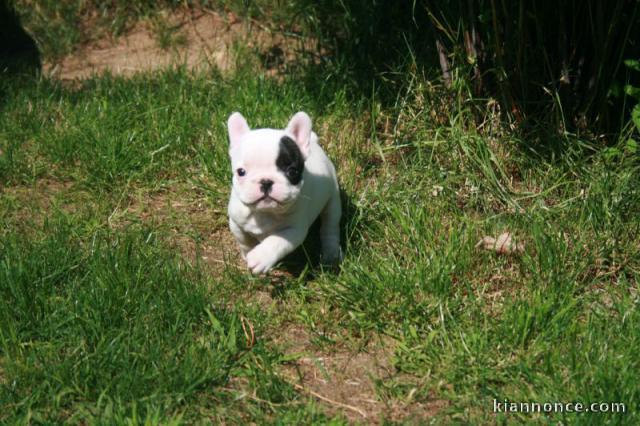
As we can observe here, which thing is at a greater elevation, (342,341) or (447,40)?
(447,40)

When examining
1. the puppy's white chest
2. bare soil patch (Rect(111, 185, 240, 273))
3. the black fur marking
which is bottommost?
bare soil patch (Rect(111, 185, 240, 273))

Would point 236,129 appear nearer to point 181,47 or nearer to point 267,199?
point 267,199

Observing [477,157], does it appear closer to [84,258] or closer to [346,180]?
[346,180]

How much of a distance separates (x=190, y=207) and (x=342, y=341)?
148cm

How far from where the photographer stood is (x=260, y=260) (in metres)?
3.57

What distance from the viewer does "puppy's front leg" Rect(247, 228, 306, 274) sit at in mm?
3578

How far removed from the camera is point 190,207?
467 cm

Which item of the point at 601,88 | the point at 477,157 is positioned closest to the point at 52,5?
the point at 477,157

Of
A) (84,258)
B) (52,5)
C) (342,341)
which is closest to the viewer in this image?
(342,341)

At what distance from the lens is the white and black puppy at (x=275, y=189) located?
11.5 feet

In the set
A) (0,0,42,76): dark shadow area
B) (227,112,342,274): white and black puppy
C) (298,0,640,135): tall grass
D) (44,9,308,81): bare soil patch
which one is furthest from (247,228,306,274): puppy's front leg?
(0,0,42,76): dark shadow area

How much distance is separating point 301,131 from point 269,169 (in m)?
0.30

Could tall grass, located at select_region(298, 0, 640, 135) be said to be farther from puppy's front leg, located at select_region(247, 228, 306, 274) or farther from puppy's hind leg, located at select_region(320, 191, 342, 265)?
puppy's front leg, located at select_region(247, 228, 306, 274)

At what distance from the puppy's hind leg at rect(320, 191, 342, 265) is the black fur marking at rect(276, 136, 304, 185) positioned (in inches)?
20.8
